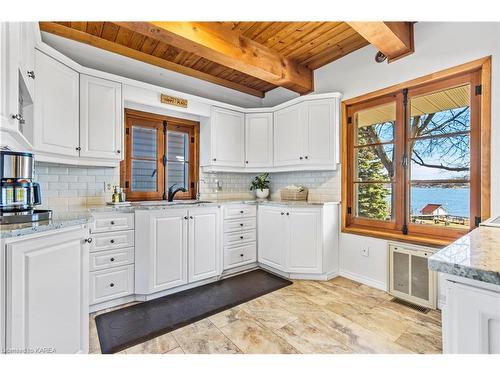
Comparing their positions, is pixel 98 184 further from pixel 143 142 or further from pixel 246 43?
pixel 246 43

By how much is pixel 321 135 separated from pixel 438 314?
207 cm

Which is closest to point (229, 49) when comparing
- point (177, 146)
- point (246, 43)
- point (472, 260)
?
point (246, 43)

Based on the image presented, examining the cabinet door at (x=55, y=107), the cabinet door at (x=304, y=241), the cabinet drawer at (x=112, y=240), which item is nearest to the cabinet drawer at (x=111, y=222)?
the cabinet drawer at (x=112, y=240)

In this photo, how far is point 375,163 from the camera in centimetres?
274

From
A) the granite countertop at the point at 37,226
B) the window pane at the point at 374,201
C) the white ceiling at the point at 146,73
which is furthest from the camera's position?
the window pane at the point at 374,201

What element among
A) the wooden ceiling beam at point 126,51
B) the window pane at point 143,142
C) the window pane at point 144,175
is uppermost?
the wooden ceiling beam at point 126,51

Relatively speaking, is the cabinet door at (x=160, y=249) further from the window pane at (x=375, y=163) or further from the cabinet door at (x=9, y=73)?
the window pane at (x=375, y=163)

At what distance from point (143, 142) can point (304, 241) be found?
230 centimetres

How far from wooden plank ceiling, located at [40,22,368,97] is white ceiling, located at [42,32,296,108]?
7cm

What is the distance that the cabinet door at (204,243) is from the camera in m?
2.61

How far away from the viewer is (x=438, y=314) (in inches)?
79.7

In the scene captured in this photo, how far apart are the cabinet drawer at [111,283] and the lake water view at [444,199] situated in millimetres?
2887

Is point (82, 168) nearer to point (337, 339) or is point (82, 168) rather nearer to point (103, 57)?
point (103, 57)
